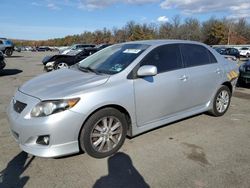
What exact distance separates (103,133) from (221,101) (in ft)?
9.89

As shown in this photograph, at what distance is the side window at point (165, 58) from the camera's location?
4.39m

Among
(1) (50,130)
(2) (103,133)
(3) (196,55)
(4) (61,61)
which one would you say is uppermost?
(3) (196,55)

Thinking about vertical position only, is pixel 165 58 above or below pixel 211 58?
above

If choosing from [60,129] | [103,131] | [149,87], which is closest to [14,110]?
[60,129]

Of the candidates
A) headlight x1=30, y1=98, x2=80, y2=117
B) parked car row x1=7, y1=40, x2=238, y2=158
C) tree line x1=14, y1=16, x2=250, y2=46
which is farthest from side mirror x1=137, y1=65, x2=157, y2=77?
tree line x1=14, y1=16, x2=250, y2=46

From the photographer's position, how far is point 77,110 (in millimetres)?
3482

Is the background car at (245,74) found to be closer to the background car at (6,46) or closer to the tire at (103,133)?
the tire at (103,133)

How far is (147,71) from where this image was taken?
4.00 meters

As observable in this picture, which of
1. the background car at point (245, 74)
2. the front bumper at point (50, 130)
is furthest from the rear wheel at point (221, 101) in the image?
the background car at point (245, 74)

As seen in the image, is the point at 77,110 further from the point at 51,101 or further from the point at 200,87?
the point at 200,87

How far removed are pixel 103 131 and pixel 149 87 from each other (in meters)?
0.99

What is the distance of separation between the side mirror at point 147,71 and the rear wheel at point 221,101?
6.88ft

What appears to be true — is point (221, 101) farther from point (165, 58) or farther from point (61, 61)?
point (61, 61)

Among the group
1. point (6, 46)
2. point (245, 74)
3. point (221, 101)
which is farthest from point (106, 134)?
point (6, 46)
